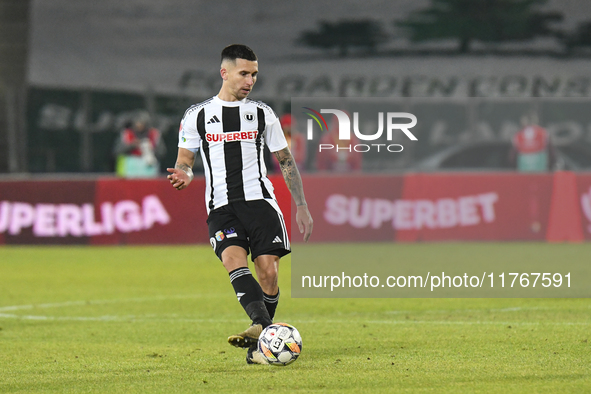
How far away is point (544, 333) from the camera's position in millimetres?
7180

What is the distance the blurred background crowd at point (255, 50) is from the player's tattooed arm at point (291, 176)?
16.2 metres

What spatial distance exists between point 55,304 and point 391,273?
4.01 metres

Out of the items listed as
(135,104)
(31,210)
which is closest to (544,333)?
(31,210)

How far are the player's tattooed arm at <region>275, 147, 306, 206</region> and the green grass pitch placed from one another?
38.4 inches

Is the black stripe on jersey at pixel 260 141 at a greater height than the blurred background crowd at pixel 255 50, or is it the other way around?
the blurred background crowd at pixel 255 50

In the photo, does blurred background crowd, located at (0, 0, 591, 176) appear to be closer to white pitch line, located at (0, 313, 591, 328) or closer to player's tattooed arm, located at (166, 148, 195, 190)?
white pitch line, located at (0, 313, 591, 328)

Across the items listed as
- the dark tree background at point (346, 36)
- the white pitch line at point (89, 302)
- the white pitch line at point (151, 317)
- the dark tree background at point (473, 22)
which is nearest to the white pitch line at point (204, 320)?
the white pitch line at point (151, 317)

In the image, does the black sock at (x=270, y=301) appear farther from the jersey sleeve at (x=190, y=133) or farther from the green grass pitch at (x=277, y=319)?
the jersey sleeve at (x=190, y=133)

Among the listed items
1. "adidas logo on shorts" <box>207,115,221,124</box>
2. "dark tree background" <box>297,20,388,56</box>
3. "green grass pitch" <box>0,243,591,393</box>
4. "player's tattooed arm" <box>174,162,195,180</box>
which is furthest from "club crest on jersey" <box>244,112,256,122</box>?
"dark tree background" <box>297,20,388,56</box>

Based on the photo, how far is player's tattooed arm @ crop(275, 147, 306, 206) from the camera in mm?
6359

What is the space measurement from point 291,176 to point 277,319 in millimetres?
2196

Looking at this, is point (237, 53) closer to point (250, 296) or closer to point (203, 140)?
point (203, 140)

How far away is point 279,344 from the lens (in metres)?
5.79

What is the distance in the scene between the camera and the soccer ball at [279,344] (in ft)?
19.0
